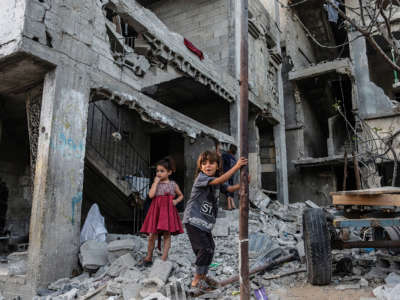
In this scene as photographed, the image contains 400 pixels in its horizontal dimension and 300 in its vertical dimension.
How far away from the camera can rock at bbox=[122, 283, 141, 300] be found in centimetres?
373

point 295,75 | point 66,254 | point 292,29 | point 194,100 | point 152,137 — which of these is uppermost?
point 292,29

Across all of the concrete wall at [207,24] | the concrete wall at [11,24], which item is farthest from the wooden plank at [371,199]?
the concrete wall at [207,24]

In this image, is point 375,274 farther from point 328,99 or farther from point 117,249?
point 328,99

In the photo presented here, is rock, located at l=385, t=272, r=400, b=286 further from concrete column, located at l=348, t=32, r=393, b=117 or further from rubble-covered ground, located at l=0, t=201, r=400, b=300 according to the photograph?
concrete column, located at l=348, t=32, r=393, b=117

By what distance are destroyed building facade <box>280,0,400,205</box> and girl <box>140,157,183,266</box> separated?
11.2m

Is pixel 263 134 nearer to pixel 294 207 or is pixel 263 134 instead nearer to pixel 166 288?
pixel 294 207

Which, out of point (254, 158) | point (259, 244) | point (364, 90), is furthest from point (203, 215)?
point (364, 90)

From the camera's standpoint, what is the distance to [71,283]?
179 inches

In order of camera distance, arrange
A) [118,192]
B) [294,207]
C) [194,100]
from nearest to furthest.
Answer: [118,192]
[294,207]
[194,100]

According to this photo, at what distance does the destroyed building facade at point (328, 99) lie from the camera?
48.0 feet

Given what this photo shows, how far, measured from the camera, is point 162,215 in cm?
465

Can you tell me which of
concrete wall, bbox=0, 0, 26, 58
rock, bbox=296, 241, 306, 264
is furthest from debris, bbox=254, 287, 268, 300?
concrete wall, bbox=0, 0, 26, 58

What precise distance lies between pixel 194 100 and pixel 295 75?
6.75 metres

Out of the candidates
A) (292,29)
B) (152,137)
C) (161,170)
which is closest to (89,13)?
(161,170)
